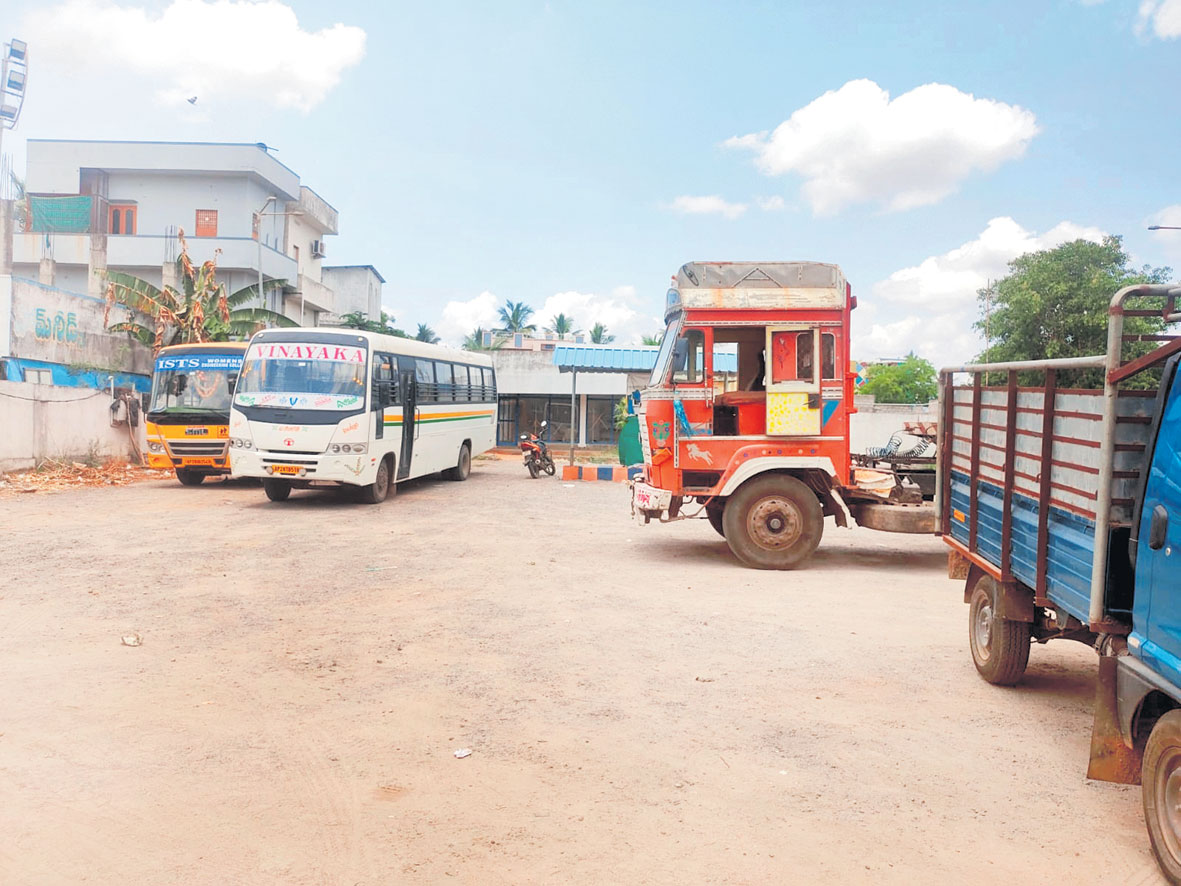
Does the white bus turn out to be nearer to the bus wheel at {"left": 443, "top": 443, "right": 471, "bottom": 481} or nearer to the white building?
the bus wheel at {"left": 443, "top": 443, "right": 471, "bottom": 481}

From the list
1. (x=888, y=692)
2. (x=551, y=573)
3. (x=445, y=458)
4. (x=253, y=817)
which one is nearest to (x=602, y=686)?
(x=888, y=692)

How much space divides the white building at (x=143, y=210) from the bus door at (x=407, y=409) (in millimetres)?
19476

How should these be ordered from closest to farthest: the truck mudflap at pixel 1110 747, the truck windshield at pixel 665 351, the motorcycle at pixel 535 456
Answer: the truck mudflap at pixel 1110 747 → the truck windshield at pixel 665 351 → the motorcycle at pixel 535 456

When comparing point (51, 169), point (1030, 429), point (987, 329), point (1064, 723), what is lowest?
point (1064, 723)

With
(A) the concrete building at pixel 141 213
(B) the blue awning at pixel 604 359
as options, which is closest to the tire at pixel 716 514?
(B) the blue awning at pixel 604 359

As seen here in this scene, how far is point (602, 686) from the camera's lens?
5.70m

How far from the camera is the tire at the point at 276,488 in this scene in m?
15.2

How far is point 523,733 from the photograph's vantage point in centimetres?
485

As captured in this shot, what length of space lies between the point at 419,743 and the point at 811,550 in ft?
20.8

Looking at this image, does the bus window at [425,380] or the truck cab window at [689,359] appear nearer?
the truck cab window at [689,359]

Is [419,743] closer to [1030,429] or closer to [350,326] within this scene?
[1030,429]

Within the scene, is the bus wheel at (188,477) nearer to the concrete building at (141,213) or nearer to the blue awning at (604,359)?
the blue awning at (604,359)

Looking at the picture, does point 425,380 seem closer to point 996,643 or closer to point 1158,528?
point 996,643

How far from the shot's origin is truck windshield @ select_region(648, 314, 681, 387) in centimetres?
1045
